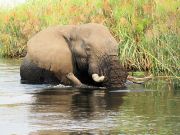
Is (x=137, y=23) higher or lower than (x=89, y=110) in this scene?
higher

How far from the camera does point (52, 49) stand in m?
20.0

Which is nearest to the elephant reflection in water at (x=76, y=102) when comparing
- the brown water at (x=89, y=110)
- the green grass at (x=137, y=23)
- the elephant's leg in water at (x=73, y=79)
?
the brown water at (x=89, y=110)

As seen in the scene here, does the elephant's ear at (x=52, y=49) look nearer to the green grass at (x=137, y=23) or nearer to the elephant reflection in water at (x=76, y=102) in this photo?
the elephant reflection in water at (x=76, y=102)

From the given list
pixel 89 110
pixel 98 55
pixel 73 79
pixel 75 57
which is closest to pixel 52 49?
pixel 75 57

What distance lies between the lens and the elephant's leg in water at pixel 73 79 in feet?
62.7

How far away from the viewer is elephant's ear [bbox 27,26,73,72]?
19688mm

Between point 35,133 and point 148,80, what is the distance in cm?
779

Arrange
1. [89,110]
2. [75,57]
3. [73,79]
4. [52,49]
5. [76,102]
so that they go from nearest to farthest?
[89,110] → [76,102] → [73,79] → [75,57] → [52,49]

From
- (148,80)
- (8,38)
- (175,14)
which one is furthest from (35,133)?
(8,38)

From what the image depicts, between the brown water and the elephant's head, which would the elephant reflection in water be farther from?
the elephant's head

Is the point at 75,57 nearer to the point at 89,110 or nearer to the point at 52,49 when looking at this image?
the point at 52,49

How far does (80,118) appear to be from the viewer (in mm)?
13344

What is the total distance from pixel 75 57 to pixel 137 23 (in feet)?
11.8

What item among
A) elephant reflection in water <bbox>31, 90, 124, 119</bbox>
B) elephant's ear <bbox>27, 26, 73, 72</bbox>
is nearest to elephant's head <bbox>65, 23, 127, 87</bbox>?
elephant's ear <bbox>27, 26, 73, 72</bbox>
